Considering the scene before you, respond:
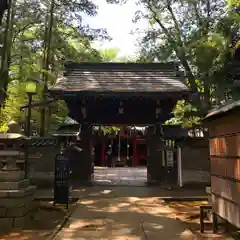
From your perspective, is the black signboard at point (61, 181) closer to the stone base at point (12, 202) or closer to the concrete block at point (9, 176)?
the stone base at point (12, 202)

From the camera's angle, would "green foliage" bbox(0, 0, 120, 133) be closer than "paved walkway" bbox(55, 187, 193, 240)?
No

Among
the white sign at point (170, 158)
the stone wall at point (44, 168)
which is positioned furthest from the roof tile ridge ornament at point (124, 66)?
the stone wall at point (44, 168)

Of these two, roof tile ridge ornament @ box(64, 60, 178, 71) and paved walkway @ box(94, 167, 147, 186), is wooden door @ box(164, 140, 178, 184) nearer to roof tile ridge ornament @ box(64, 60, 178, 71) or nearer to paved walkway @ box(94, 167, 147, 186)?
paved walkway @ box(94, 167, 147, 186)

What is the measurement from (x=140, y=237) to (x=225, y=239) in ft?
5.31

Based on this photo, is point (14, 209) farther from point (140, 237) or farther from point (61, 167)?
point (140, 237)

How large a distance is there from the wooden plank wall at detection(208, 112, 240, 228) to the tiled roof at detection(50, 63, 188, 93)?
7.12m

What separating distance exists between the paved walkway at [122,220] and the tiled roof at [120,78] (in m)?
4.87

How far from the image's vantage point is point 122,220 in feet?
25.8

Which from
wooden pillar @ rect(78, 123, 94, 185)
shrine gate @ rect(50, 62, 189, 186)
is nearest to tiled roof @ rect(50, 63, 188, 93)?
shrine gate @ rect(50, 62, 189, 186)

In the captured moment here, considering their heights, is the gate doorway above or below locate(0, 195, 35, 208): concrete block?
above

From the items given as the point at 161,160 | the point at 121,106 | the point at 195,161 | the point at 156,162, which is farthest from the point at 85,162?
the point at 195,161

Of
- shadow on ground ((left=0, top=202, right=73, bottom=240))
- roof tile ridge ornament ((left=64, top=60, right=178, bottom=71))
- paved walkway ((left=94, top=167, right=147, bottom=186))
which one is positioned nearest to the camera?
shadow on ground ((left=0, top=202, right=73, bottom=240))

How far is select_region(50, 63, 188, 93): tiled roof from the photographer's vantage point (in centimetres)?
1361

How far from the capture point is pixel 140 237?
21.0 feet
